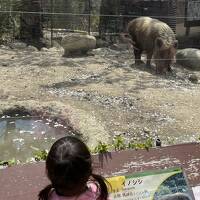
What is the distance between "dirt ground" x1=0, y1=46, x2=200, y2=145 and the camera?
7452mm

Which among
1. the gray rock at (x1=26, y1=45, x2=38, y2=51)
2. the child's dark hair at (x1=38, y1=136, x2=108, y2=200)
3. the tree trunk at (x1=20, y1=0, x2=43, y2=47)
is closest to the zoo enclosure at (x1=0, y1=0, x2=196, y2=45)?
the tree trunk at (x1=20, y1=0, x2=43, y2=47)

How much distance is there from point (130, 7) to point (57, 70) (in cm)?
491

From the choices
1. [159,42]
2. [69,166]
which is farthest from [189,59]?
[69,166]

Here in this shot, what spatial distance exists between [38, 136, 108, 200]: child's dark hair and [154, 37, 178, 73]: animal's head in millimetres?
9700

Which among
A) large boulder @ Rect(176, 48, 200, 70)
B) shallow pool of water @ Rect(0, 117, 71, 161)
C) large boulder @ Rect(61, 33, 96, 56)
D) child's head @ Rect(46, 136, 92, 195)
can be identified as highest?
child's head @ Rect(46, 136, 92, 195)

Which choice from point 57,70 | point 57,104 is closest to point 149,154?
point 57,104

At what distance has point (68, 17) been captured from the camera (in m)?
15.4

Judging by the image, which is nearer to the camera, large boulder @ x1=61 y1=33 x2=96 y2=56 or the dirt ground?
the dirt ground

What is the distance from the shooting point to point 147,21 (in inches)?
506

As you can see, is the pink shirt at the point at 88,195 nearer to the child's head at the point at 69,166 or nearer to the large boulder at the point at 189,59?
the child's head at the point at 69,166

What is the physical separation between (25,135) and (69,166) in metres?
5.24

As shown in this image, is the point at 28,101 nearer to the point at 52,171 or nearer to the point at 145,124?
the point at 145,124

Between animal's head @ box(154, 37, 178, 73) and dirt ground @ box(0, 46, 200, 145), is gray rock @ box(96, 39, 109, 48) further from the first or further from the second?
animal's head @ box(154, 37, 178, 73)

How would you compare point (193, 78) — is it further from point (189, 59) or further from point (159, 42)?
point (189, 59)
